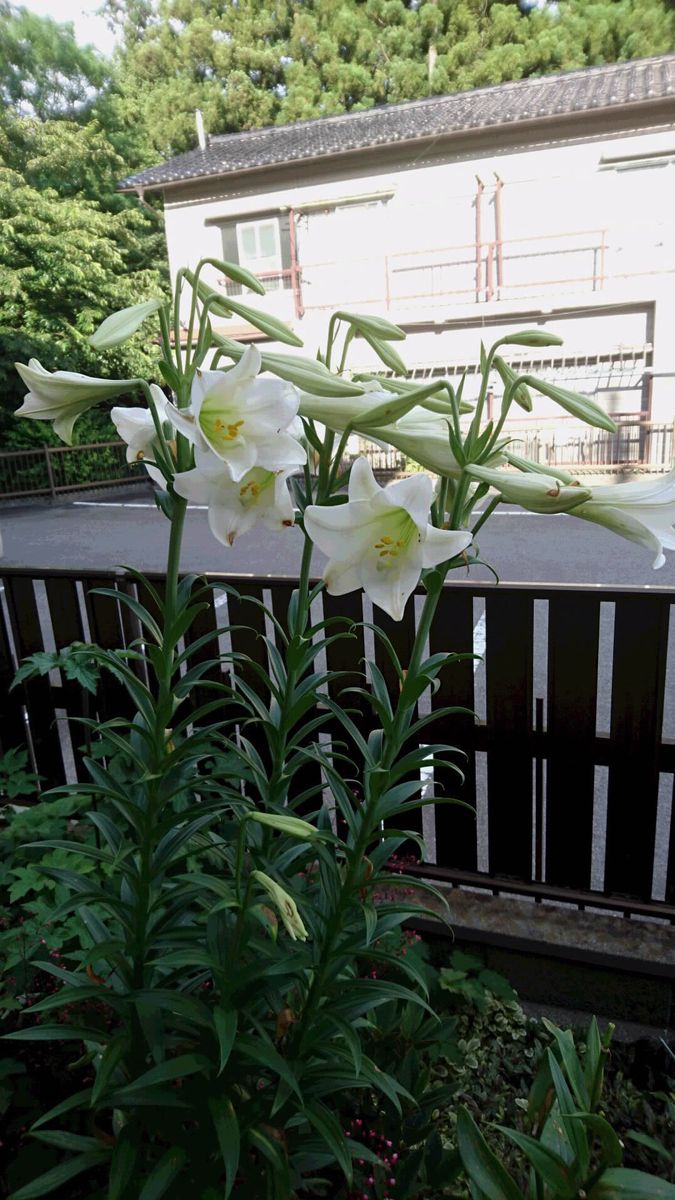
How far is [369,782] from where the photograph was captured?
→ 38.6 inches

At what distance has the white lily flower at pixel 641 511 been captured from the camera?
2.34 feet

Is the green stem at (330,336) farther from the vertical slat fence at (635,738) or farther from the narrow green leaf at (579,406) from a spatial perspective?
the vertical slat fence at (635,738)

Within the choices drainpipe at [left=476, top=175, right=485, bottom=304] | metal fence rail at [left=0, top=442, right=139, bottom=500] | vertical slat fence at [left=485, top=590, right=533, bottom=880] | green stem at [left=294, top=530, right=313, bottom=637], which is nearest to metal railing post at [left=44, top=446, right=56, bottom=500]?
metal fence rail at [left=0, top=442, right=139, bottom=500]

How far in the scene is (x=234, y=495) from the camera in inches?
28.1

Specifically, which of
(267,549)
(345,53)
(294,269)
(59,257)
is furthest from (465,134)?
(345,53)

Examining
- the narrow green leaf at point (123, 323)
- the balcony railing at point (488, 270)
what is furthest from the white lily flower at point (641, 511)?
the balcony railing at point (488, 270)

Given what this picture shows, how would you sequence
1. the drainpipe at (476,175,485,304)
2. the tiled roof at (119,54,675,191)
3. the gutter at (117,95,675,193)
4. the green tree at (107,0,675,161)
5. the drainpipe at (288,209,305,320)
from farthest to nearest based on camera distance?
the green tree at (107,0,675,161)
the drainpipe at (288,209,305,320)
the drainpipe at (476,175,485,304)
the tiled roof at (119,54,675,191)
the gutter at (117,95,675,193)

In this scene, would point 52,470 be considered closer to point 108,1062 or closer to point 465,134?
point 465,134

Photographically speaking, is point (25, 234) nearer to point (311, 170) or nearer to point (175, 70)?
point (311, 170)

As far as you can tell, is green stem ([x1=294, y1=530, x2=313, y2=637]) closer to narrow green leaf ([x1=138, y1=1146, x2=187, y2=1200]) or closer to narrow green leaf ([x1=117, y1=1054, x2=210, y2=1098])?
narrow green leaf ([x1=117, y1=1054, x2=210, y2=1098])

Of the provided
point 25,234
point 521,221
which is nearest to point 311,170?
point 521,221

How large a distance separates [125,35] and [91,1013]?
98.4 feet

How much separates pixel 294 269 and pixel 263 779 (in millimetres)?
14263

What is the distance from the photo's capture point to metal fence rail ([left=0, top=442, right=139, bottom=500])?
12.8m
